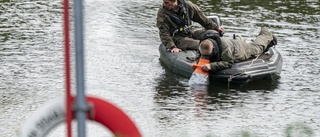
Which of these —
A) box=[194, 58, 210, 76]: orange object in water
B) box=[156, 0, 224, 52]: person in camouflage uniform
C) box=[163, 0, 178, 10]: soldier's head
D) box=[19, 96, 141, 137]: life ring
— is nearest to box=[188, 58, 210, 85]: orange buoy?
box=[194, 58, 210, 76]: orange object in water

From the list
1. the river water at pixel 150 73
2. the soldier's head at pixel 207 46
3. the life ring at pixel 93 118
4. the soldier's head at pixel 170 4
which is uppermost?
the life ring at pixel 93 118

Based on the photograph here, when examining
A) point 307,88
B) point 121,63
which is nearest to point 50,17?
point 121,63

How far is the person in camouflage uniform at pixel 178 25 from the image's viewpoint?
13773mm

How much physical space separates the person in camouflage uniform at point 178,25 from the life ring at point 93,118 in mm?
8933

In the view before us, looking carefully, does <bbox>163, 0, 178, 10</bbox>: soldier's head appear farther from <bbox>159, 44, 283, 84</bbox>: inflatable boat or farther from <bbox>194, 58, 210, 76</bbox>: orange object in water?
<bbox>194, 58, 210, 76</bbox>: orange object in water

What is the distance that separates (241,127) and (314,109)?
1490 millimetres

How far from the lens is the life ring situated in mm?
4594

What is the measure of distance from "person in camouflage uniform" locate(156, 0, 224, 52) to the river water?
54 centimetres

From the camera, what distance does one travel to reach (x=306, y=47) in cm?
1568

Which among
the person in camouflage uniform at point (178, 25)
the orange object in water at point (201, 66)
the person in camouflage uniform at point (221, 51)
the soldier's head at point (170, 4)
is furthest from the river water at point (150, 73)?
the soldier's head at point (170, 4)

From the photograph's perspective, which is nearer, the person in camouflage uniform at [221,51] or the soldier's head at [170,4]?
the person in camouflage uniform at [221,51]

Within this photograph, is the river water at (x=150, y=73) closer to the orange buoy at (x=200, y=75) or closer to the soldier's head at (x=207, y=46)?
the orange buoy at (x=200, y=75)

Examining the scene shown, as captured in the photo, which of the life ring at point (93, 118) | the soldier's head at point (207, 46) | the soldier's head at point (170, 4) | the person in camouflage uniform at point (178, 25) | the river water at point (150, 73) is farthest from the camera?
the person in camouflage uniform at point (178, 25)

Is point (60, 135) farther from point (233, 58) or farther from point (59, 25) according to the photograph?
point (59, 25)
